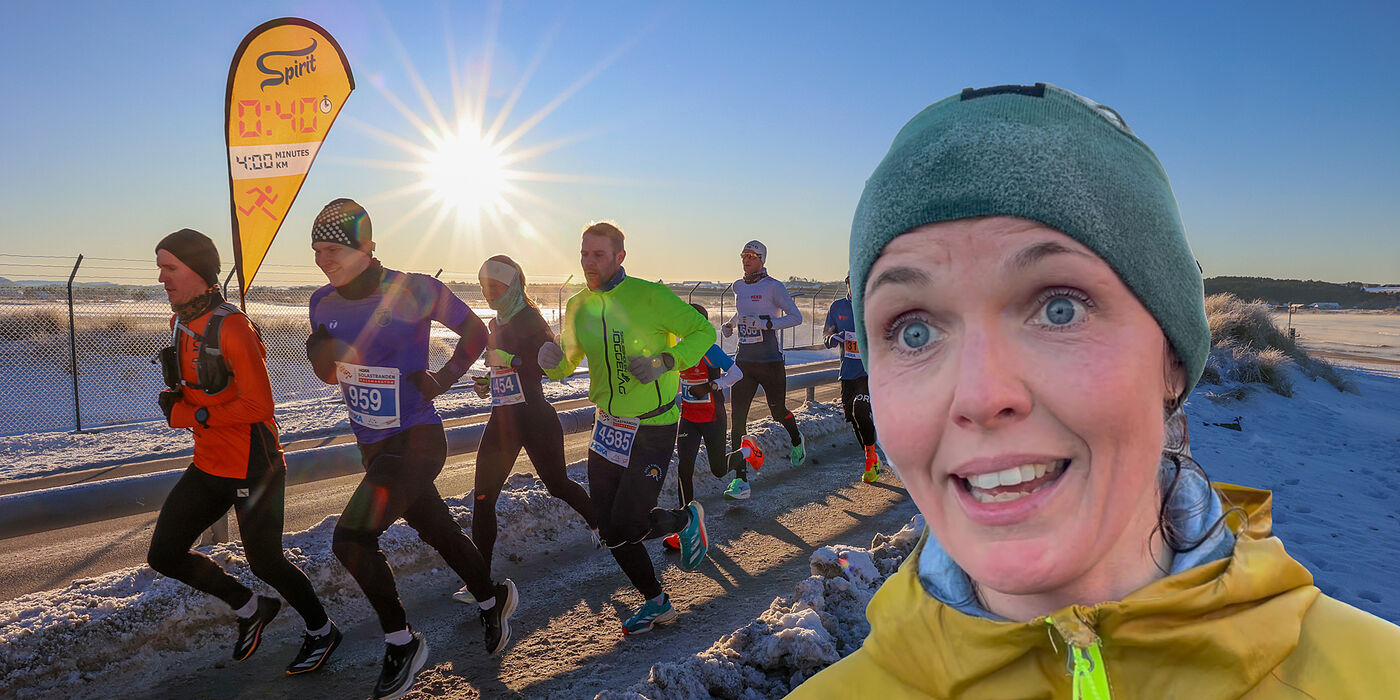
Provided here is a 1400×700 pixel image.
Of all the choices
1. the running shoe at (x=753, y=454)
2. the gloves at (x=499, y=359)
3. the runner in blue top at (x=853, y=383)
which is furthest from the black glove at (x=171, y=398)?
the runner in blue top at (x=853, y=383)

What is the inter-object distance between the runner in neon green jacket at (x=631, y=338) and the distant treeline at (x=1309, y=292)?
8816cm

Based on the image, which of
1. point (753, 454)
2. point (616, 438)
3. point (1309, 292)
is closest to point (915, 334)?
point (616, 438)

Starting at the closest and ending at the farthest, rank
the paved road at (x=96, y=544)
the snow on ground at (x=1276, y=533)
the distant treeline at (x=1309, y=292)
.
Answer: the snow on ground at (x=1276, y=533) < the paved road at (x=96, y=544) < the distant treeline at (x=1309, y=292)

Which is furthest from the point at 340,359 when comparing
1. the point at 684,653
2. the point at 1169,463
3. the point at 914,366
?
the point at 1169,463

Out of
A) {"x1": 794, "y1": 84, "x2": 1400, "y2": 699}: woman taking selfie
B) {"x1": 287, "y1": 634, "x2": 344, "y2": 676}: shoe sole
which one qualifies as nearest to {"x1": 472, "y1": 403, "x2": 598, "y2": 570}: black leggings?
{"x1": 287, "y1": 634, "x2": 344, "y2": 676}: shoe sole

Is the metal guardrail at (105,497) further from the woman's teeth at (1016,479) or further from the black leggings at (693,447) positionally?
the woman's teeth at (1016,479)

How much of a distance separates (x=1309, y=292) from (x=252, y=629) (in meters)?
110

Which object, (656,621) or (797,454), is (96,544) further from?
(797,454)

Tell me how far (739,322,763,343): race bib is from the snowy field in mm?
2497

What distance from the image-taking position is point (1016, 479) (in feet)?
3.32

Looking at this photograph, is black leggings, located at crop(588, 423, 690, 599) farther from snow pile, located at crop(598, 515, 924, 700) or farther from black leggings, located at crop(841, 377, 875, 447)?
black leggings, located at crop(841, 377, 875, 447)

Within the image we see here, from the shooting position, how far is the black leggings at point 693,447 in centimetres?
626

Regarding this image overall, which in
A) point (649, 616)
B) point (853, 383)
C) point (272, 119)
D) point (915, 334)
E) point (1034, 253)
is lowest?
point (649, 616)

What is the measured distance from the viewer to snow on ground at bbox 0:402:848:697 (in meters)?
3.53
